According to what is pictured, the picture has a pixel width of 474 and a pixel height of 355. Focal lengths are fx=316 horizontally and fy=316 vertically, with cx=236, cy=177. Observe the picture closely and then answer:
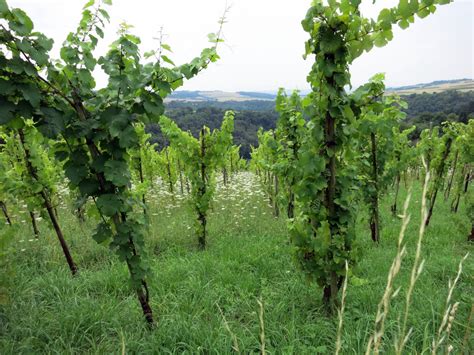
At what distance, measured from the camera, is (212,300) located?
4012 millimetres

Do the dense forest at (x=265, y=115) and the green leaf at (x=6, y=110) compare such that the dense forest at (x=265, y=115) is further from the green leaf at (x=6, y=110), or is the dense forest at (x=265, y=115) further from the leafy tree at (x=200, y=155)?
the green leaf at (x=6, y=110)

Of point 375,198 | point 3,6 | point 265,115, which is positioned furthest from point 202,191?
point 265,115

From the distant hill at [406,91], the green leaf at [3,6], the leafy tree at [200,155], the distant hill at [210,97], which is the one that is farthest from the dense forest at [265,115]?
the distant hill at [210,97]

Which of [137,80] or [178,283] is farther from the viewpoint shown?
[178,283]

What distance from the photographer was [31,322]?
357cm

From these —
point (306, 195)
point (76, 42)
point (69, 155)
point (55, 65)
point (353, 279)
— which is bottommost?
point (353, 279)

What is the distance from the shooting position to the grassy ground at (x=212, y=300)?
321 cm

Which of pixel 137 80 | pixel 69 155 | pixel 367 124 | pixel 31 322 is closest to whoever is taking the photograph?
pixel 137 80

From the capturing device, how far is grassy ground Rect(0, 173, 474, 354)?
321cm

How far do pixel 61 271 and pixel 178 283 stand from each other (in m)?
2.09

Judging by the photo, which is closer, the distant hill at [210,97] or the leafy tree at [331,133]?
the leafy tree at [331,133]

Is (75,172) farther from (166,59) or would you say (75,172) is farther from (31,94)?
(166,59)

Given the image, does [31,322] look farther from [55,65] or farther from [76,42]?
[76,42]

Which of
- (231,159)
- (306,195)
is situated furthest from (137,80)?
(231,159)
